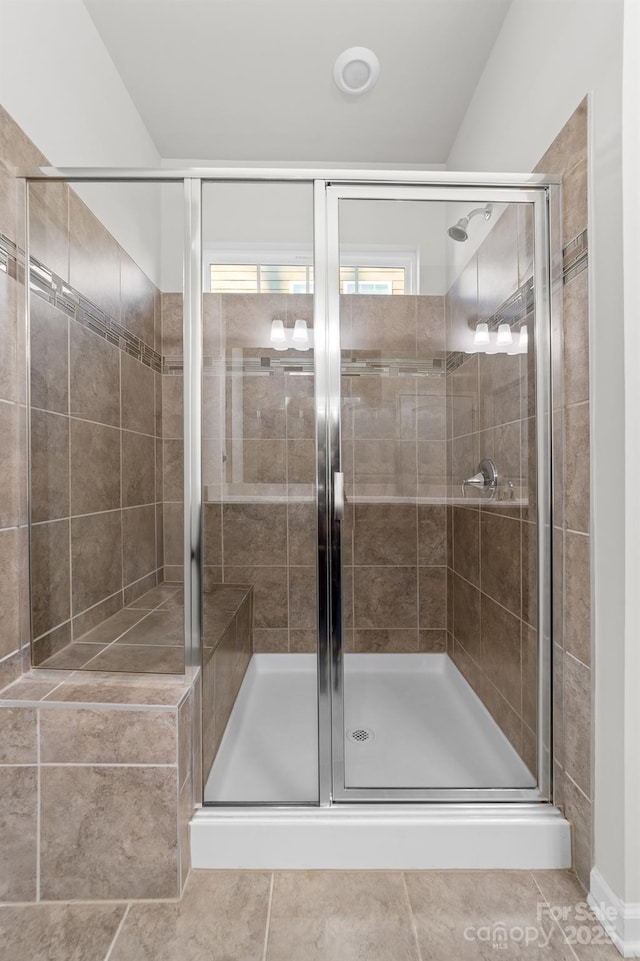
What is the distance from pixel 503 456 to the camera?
143 centimetres

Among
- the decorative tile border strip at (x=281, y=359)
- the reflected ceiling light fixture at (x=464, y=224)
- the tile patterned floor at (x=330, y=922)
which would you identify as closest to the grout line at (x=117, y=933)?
the tile patterned floor at (x=330, y=922)

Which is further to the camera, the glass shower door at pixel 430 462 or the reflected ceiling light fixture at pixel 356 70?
the reflected ceiling light fixture at pixel 356 70

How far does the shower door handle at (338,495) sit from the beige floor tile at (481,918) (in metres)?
0.97

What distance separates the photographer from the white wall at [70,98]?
51.1 inches

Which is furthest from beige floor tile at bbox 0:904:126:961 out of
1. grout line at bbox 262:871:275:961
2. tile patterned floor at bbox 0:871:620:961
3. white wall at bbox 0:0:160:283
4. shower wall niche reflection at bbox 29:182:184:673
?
white wall at bbox 0:0:160:283

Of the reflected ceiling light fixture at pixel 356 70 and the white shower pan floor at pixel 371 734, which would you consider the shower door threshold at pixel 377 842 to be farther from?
the reflected ceiling light fixture at pixel 356 70

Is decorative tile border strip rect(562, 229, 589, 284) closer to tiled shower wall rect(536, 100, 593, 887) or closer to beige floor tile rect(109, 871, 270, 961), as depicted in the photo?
tiled shower wall rect(536, 100, 593, 887)

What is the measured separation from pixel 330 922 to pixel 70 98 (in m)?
2.45

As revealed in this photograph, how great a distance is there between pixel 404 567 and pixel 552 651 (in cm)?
48

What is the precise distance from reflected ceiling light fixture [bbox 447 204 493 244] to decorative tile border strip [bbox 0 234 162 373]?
0.92 m

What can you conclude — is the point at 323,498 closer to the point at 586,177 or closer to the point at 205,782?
the point at 205,782

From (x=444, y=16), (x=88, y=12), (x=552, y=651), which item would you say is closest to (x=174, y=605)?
(x=552, y=651)

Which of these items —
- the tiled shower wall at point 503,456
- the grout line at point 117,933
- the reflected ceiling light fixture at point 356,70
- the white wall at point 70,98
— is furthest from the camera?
the reflected ceiling light fixture at point 356,70

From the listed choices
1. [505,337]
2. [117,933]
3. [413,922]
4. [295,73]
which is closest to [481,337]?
[505,337]
